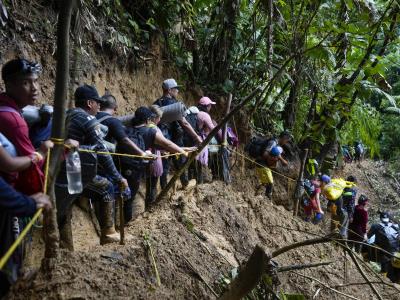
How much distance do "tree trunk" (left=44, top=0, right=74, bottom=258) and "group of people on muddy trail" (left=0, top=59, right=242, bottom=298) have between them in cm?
7

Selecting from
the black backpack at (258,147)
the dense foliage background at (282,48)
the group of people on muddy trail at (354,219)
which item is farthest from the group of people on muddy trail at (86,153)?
the group of people on muddy trail at (354,219)

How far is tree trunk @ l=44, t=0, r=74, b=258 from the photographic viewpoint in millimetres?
2932

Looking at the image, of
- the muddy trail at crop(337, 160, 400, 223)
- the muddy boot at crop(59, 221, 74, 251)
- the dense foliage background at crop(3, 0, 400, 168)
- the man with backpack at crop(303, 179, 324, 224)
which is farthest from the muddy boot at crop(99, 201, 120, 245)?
the muddy trail at crop(337, 160, 400, 223)

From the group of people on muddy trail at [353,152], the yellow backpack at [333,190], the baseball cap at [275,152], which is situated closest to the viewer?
the baseball cap at [275,152]

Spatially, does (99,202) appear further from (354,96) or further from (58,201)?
(354,96)

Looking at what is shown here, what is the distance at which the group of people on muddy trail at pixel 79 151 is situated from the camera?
121 inches

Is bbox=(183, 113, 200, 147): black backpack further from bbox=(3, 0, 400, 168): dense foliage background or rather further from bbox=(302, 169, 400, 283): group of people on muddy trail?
bbox=(302, 169, 400, 283): group of people on muddy trail

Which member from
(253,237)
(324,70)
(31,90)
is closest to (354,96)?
(324,70)

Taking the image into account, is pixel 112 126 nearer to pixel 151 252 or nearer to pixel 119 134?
pixel 119 134

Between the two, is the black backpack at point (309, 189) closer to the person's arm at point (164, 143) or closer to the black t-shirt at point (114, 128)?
the person's arm at point (164, 143)

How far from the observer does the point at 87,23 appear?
6.70 metres

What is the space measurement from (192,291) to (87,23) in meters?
4.32

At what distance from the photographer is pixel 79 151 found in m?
4.20

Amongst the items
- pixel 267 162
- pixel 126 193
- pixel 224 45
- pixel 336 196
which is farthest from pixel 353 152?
pixel 126 193
